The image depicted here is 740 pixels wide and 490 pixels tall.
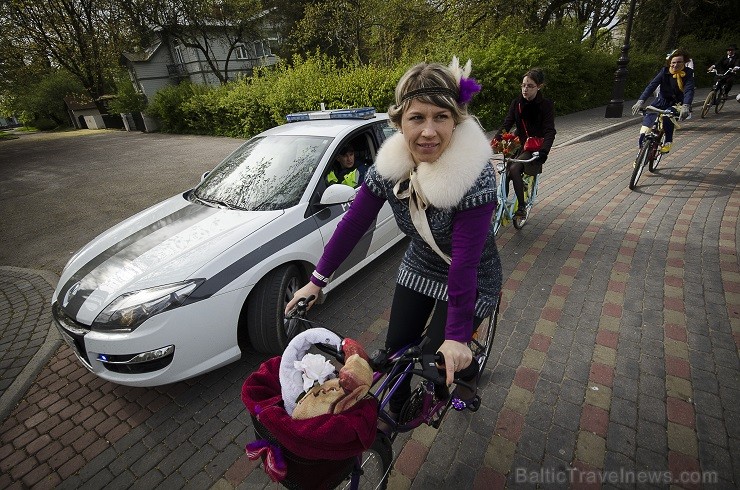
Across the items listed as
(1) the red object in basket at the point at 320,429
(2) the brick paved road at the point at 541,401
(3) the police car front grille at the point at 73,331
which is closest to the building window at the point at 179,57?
(2) the brick paved road at the point at 541,401

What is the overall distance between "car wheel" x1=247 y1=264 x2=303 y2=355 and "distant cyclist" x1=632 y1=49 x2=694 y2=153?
21.9ft

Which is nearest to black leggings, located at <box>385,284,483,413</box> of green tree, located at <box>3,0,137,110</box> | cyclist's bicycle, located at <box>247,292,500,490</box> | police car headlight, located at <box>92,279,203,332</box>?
cyclist's bicycle, located at <box>247,292,500,490</box>

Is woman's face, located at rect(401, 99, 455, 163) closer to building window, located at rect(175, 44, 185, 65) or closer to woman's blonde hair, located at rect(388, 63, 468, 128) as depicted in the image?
woman's blonde hair, located at rect(388, 63, 468, 128)

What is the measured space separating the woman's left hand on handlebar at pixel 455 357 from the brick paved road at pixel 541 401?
1186mm

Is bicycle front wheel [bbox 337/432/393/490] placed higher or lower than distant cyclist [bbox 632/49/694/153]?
lower

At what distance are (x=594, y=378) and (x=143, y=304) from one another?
328 centimetres

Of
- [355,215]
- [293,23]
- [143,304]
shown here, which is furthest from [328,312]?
[293,23]

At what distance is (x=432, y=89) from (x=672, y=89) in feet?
23.7

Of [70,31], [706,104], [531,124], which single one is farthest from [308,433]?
[70,31]

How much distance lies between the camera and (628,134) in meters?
10.5

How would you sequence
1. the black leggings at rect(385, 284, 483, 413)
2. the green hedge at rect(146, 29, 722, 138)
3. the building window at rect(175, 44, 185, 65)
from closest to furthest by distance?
1. the black leggings at rect(385, 284, 483, 413)
2. the green hedge at rect(146, 29, 722, 138)
3. the building window at rect(175, 44, 185, 65)

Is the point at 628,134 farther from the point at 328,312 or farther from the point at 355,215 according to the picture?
the point at 355,215

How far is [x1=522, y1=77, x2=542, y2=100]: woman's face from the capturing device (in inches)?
164

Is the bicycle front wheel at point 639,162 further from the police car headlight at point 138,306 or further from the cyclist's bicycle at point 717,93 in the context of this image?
the cyclist's bicycle at point 717,93
